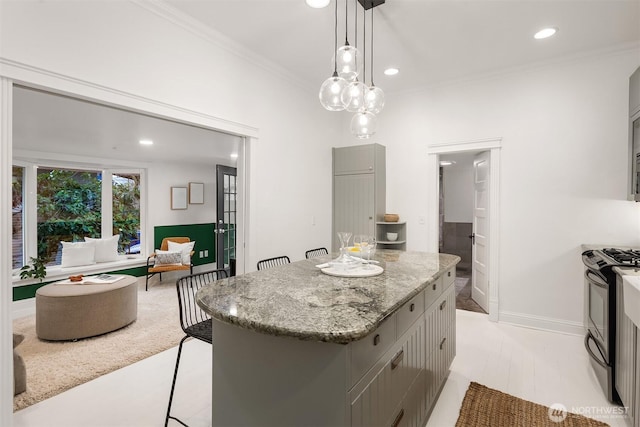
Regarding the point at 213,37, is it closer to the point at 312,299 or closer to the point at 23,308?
the point at 312,299

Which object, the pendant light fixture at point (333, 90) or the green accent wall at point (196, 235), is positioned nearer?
the pendant light fixture at point (333, 90)

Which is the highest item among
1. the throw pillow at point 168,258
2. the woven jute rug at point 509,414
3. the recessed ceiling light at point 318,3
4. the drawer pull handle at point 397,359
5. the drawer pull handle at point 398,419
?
the recessed ceiling light at point 318,3

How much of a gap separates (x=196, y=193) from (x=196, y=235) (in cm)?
90

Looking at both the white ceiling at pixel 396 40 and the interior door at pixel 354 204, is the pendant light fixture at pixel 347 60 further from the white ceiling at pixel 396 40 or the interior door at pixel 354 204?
the interior door at pixel 354 204

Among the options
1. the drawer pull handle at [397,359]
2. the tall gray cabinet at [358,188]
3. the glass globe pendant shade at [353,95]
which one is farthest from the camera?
the tall gray cabinet at [358,188]

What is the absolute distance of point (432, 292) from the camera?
195cm

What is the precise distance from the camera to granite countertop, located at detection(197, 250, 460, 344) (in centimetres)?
107

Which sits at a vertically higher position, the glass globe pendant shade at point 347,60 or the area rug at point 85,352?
the glass globe pendant shade at point 347,60

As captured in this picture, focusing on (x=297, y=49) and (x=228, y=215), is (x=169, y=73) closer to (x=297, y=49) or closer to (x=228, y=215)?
(x=297, y=49)

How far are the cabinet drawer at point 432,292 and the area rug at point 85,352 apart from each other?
2540mm

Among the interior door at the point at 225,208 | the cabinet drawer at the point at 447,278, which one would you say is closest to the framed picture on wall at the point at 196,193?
the interior door at the point at 225,208

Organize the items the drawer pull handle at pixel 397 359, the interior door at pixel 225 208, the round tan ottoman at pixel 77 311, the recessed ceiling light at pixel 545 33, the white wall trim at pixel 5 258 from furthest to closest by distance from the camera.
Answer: the interior door at pixel 225 208 < the round tan ottoman at pixel 77 311 < the recessed ceiling light at pixel 545 33 < the white wall trim at pixel 5 258 < the drawer pull handle at pixel 397 359

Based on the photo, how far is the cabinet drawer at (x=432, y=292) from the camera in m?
1.85

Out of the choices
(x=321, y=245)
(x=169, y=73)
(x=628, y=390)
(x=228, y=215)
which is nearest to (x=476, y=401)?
(x=628, y=390)
